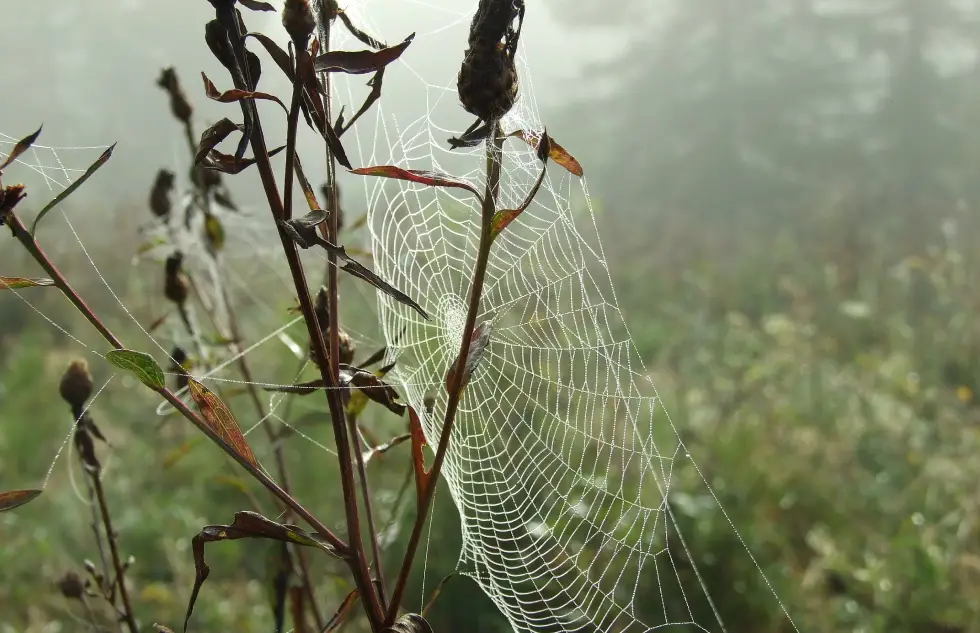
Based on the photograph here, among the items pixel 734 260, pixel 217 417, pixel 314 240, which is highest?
pixel 314 240

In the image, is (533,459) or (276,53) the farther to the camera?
(533,459)

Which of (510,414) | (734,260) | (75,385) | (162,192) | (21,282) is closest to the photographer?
(21,282)

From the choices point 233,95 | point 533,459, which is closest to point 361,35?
point 233,95

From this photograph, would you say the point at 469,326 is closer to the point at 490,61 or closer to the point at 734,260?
the point at 490,61

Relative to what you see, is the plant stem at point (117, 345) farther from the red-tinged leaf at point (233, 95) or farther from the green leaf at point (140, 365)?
the red-tinged leaf at point (233, 95)

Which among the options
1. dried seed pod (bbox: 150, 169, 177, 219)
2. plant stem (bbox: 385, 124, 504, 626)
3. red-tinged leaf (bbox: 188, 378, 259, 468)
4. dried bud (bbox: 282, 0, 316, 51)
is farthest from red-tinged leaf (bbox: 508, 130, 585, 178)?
dried seed pod (bbox: 150, 169, 177, 219)

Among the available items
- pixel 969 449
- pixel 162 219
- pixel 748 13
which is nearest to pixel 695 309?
pixel 969 449

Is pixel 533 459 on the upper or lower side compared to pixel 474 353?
lower
